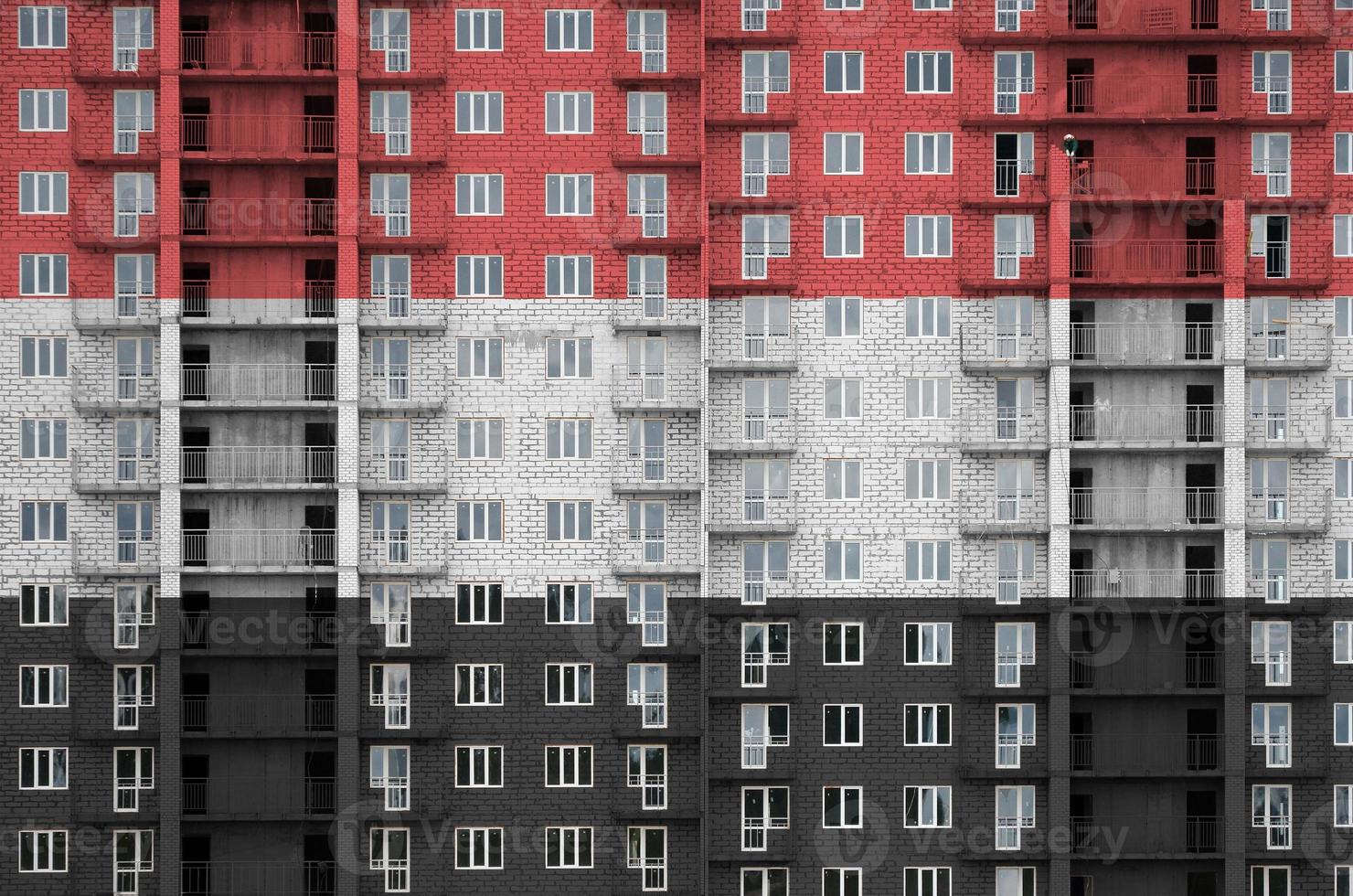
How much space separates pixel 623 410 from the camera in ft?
213

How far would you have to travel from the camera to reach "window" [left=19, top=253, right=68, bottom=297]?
65.2 meters

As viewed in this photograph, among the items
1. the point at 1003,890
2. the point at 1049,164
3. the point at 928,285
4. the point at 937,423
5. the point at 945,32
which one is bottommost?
the point at 1003,890

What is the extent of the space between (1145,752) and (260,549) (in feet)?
108

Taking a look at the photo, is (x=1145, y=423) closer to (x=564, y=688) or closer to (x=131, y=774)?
(x=564, y=688)

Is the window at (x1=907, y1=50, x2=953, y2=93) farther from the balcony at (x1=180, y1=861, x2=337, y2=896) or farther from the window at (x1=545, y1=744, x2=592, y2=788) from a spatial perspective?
the balcony at (x1=180, y1=861, x2=337, y2=896)

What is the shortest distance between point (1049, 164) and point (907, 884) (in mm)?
26774

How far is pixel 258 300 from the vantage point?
2566 inches

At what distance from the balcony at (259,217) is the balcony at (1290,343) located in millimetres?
34220

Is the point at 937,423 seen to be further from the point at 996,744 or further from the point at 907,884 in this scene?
the point at 907,884

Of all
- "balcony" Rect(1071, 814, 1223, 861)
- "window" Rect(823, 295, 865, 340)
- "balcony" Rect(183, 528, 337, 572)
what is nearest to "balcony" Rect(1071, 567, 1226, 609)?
"balcony" Rect(1071, 814, 1223, 861)

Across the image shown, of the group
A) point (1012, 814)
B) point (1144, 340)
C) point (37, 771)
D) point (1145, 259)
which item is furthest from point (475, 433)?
point (1145, 259)

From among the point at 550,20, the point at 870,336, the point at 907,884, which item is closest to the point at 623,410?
the point at 870,336

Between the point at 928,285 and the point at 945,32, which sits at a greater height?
the point at 945,32

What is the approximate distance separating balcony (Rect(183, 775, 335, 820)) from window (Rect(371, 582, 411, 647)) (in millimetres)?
5601
